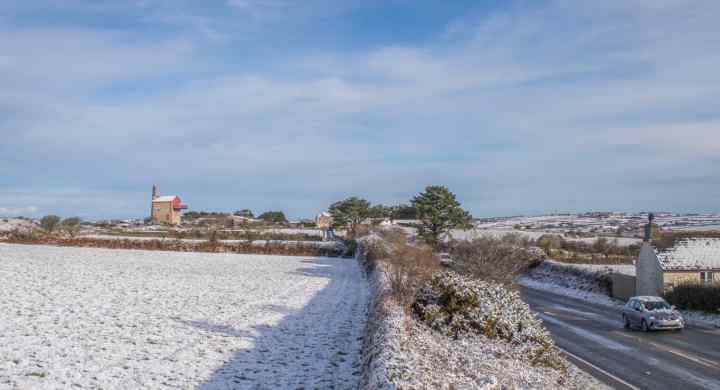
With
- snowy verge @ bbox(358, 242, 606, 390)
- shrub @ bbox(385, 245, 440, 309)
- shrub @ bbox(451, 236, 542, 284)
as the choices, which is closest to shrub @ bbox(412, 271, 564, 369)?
snowy verge @ bbox(358, 242, 606, 390)

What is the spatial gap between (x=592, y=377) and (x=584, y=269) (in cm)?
3862

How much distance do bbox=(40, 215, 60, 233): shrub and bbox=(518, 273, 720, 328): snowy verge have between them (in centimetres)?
6548

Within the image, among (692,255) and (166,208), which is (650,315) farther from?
(166,208)

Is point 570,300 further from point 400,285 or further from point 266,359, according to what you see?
point 266,359

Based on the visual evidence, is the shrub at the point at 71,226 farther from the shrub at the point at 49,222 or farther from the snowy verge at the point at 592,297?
the snowy verge at the point at 592,297

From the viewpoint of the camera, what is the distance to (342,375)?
14469 millimetres

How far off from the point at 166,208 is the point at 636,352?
119714mm

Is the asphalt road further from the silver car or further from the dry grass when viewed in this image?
the dry grass

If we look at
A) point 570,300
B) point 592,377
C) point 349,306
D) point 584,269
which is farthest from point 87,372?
point 584,269

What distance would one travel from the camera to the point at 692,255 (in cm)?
4600

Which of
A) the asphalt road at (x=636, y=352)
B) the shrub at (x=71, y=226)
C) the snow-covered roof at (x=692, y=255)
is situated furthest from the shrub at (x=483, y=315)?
the shrub at (x=71, y=226)

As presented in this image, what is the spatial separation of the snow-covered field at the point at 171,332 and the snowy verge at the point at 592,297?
18.0 metres

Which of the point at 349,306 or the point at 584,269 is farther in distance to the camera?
the point at 584,269

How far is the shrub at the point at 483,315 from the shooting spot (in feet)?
56.7
